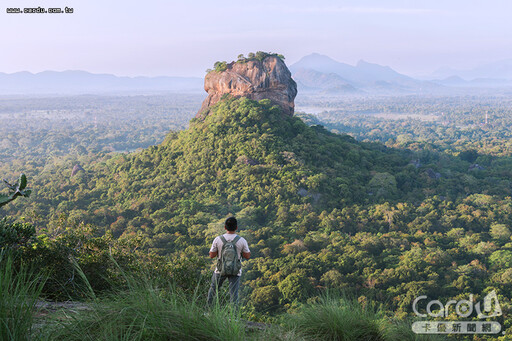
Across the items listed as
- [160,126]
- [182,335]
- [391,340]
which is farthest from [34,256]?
[160,126]

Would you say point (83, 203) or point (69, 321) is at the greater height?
point (69, 321)

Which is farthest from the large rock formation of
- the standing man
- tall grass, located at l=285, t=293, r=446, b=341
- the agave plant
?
tall grass, located at l=285, t=293, r=446, b=341

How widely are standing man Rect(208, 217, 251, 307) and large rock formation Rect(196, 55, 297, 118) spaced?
28.7m

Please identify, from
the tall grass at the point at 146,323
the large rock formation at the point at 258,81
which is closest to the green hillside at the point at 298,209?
the large rock formation at the point at 258,81

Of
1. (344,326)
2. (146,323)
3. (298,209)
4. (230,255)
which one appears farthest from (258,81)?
(146,323)

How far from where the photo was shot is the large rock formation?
3253 centimetres

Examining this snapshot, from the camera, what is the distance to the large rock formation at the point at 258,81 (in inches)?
1281

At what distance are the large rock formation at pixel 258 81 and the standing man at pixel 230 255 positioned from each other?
2870 cm

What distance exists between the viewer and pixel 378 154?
34562 millimetres

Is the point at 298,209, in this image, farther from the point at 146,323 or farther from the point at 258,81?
the point at 146,323

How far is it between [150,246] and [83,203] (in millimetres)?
11914

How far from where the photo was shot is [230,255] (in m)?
5.17

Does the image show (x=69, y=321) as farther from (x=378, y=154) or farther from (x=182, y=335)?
(x=378, y=154)

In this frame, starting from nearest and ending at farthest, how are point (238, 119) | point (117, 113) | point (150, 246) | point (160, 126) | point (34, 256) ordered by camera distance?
point (34, 256), point (150, 246), point (238, 119), point (160, 126), point (117, 113)
